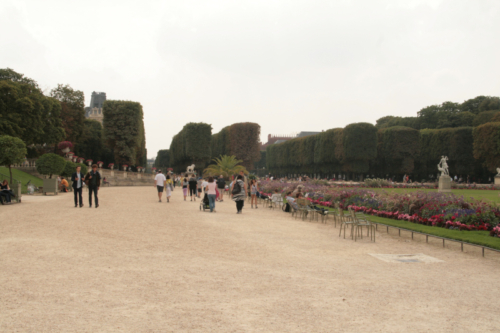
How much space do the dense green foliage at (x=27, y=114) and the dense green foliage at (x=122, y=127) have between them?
8092 millimetres

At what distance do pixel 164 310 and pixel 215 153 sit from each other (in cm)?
6294

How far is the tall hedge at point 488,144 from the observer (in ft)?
137

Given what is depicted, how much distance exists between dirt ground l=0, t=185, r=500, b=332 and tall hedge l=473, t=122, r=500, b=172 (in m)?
38.8

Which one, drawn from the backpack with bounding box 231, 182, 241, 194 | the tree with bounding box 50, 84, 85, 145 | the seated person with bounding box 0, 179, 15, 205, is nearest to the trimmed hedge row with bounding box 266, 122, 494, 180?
the tree with bounding box 50, 84, 85, 145

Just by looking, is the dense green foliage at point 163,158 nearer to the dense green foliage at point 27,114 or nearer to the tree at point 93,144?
the tree at point 93,144

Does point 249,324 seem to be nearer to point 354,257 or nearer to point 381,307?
point 381,307

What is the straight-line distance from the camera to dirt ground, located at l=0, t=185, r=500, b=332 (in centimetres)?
400

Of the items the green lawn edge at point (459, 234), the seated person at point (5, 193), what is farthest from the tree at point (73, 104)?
the green lawn edge at point (459, 234)

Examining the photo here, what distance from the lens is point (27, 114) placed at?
116 feet

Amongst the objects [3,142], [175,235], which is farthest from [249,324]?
[3,142]

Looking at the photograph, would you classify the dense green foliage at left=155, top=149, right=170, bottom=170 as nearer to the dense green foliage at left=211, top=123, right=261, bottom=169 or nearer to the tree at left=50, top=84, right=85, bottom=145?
the dense green foliage at left=211, top=123, right=261, bottom=169

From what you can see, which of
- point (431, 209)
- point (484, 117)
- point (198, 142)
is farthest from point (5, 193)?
point (484, 117)

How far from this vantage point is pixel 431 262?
733 cm

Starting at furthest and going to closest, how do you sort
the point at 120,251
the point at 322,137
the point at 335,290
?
1. the point at 322,137
2. the point at 120,251
3. the point at 335,290
